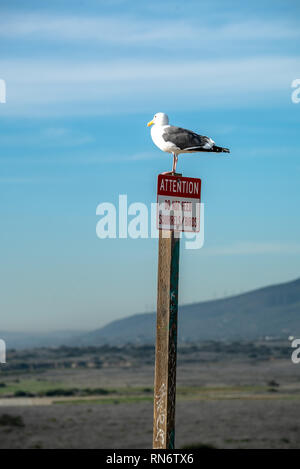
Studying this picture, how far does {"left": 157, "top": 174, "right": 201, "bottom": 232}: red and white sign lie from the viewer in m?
9.59

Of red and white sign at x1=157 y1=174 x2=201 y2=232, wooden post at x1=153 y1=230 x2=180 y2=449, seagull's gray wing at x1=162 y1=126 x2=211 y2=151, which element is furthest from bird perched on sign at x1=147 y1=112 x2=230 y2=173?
wooden post at x1=153 y1=230 x2=180 y2=449

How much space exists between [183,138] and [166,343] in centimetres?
267

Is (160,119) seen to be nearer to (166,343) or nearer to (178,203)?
(178,203)

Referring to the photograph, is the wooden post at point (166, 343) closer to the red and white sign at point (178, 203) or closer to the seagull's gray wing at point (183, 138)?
the red and white sign at point (178, 203)

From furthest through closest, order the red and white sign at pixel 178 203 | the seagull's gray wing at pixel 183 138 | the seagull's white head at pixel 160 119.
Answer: the seagull's white head at pixel 160 119 → the seagull's gray wing at pixel 183 138 → the red and white sign at pixel 178 203

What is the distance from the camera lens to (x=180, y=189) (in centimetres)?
969

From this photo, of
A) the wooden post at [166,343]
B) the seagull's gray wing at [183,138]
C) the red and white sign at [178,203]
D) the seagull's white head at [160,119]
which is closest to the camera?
the wooden post at [166,343]

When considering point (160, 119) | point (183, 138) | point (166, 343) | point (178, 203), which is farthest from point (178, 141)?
point (166, 343)

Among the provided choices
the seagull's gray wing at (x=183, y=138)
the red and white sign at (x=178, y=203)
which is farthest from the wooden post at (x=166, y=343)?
the seagull's gray wing at (x=183, y=138)

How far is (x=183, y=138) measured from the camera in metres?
10.5

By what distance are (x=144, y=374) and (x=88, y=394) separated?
30.1 m

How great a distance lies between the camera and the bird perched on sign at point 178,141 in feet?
34.4

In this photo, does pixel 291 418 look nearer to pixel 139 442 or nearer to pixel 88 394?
pixel 139 442
